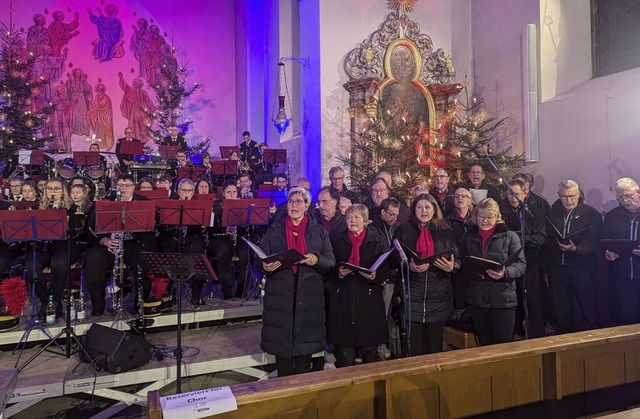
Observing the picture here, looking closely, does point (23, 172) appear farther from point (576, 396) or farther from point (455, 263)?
point (576, 396)

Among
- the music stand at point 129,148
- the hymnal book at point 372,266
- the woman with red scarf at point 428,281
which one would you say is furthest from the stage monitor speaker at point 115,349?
the music stand at point 129,148

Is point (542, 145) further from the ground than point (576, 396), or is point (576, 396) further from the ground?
point (542, 145)

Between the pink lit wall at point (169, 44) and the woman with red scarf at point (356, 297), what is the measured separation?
1287 centimetres

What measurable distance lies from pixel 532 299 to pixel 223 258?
13.7 ft

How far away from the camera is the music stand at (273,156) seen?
11.3 meters

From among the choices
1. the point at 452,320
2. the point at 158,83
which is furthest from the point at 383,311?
the point at 158,83

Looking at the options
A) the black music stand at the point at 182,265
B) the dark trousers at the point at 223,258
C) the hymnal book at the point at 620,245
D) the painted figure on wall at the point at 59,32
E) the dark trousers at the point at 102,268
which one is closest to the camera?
the black music stand at the point at 182,265

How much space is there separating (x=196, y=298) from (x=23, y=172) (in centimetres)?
664

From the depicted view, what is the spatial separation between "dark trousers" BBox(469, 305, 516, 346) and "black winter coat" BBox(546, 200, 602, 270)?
5.95ft

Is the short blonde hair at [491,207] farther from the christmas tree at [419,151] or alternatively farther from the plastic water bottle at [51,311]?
the plastic water bottle at [51,311]

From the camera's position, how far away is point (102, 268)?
19.0 ft

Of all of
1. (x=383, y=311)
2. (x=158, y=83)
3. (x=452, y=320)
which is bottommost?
(x=452, y=320)

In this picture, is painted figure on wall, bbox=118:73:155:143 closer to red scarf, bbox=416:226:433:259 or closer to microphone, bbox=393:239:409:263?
red scarf, bbox=416:226:433:259

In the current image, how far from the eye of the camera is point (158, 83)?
50.6 ft
